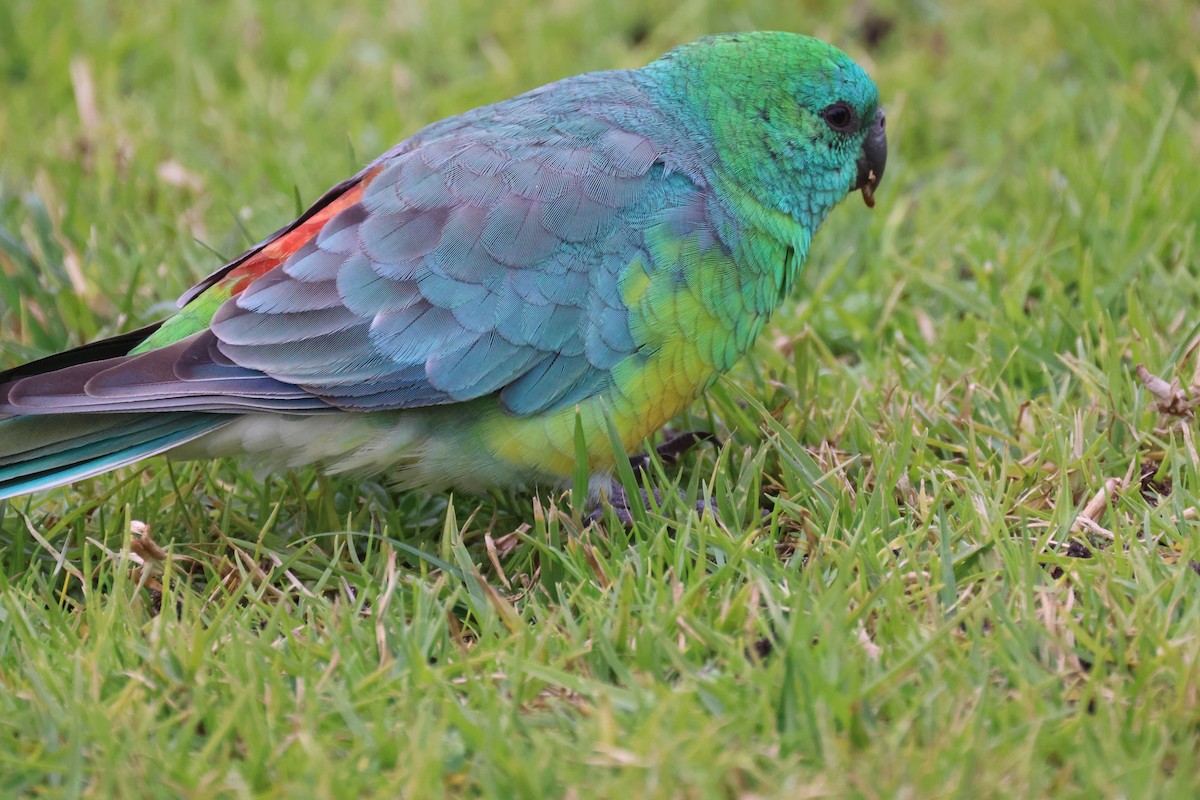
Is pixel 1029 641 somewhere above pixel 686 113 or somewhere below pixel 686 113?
below

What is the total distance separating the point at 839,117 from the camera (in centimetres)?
356

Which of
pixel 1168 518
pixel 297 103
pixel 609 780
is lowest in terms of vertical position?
pixel 1168 518

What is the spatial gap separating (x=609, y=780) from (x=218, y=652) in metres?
0.98

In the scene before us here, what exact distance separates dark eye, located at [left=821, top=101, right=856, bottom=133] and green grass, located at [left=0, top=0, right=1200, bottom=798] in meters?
0.68

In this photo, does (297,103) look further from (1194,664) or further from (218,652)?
(1194,664)

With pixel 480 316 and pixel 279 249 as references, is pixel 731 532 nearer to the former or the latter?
pixel 480 316

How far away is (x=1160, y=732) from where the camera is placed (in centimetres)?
232

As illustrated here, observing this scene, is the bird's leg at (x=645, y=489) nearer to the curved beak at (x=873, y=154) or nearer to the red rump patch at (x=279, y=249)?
the curved beak at (x=873, y=154)

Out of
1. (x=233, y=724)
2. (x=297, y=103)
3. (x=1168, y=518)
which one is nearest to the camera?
(x=233, y=724)

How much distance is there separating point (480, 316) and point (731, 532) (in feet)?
2.71

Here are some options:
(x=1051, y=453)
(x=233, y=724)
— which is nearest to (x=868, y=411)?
(x=1051, y=453)

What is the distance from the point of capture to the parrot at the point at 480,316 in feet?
10.2

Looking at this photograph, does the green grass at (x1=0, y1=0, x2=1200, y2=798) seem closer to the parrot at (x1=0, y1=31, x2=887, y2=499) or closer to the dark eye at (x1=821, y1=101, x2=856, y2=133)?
the parrot at (x1=0, y1=31, x2=887, y2=499)

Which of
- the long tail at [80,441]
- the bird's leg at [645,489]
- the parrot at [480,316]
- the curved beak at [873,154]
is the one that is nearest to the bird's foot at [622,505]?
the bird's leg at [645,489]
